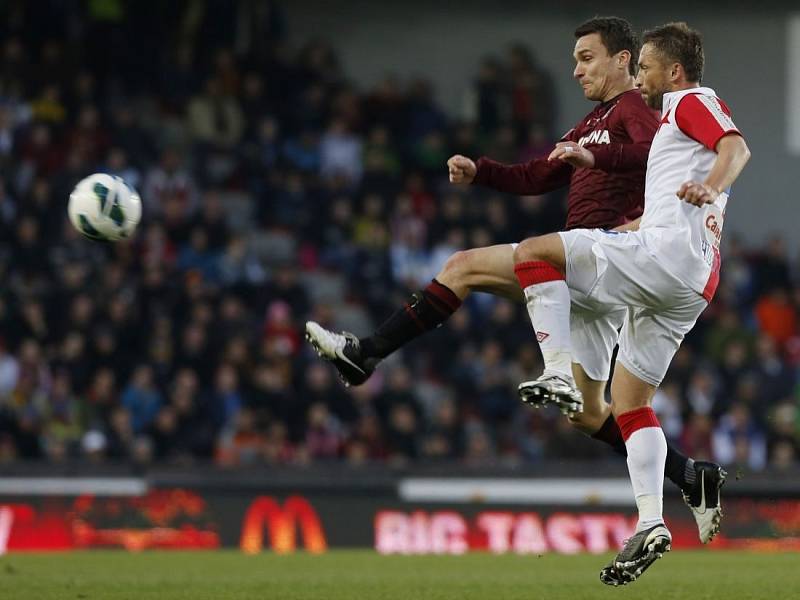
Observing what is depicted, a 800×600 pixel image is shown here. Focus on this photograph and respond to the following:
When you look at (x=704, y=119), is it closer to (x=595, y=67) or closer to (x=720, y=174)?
(x=720, y=174)

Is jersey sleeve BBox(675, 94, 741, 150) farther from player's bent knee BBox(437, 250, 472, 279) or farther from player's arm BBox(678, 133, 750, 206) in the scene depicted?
player's bent knee BBox(437, 250, 472, 279)

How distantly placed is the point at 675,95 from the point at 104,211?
2934mm

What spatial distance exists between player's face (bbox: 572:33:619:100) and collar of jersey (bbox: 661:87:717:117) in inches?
22.7

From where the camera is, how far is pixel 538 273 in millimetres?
6309

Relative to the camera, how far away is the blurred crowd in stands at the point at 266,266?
43.0 feet

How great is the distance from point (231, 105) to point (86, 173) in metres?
2.48

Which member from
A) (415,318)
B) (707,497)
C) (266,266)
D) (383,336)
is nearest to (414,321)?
(415,318)

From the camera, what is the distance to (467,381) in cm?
1423

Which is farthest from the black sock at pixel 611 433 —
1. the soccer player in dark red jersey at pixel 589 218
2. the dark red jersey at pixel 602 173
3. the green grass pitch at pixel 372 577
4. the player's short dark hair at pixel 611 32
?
the player's short dark hair at pixel 611 32

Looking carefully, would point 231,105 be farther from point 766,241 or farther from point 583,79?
point 583,79

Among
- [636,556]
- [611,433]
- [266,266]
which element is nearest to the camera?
[636,556]

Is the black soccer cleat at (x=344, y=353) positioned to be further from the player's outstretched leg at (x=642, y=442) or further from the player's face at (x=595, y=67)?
the player's face at (x=595, y=67)

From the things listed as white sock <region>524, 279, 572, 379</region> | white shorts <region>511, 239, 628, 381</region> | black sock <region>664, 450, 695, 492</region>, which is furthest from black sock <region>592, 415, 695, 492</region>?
white sock <region>524, 279, 572, 379</region>

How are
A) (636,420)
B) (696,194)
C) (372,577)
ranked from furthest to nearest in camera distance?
(372,577) < (636,420) < (696,194)
